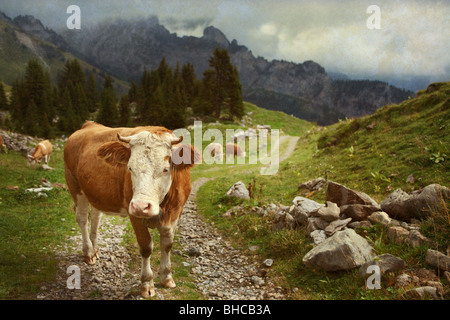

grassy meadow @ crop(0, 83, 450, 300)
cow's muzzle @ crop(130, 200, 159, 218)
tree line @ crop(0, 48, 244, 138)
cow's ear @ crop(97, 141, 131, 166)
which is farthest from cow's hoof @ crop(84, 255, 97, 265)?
tree line @ crop(0, 48, 244, 138)

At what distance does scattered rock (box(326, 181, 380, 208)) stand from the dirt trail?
10.2 feet

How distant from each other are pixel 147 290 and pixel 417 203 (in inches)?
273

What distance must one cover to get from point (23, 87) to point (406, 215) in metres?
78.2

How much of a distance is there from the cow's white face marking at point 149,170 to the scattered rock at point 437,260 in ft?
17.8

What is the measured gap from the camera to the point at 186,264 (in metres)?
7.36

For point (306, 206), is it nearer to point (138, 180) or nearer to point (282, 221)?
point (282, 221)

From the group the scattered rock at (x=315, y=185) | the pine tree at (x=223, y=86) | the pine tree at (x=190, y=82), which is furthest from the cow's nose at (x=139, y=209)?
the pine tree at (x=190, y=82)

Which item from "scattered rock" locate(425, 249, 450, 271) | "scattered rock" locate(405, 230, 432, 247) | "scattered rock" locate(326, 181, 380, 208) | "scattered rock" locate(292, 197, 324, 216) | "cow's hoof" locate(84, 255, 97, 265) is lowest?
"cow's hoof" locate(84, 255, 97, 265)

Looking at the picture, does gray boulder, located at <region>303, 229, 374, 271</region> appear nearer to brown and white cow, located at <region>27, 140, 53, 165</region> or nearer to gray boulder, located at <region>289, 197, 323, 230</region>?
gray boulder, located at <region>289, 197, 323, 230</region>

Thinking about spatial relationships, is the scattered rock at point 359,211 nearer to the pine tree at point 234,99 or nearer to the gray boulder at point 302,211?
the gray boulder at point 302,211

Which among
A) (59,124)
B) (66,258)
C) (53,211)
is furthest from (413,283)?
(59,124)

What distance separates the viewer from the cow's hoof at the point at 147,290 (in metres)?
5.52

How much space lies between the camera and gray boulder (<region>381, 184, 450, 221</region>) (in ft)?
21.4

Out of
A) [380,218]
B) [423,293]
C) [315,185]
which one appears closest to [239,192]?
[315,185]
